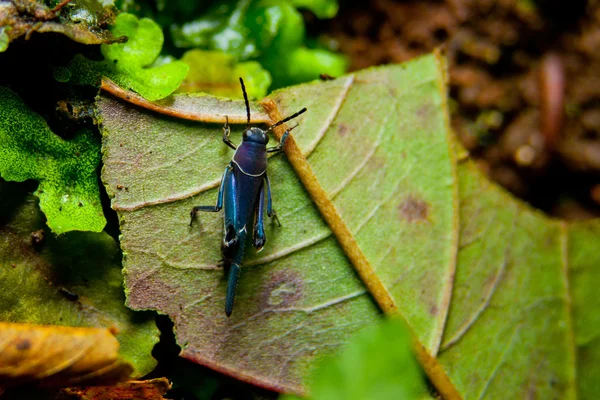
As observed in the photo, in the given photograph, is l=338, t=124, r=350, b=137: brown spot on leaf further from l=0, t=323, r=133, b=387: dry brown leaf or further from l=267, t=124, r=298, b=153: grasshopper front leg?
l=0, t=323, r=133, b=387: dry brown leaf

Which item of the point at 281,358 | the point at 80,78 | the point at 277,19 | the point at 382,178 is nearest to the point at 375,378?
the point at 281,358

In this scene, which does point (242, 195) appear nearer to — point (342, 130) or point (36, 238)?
point (342, 130)

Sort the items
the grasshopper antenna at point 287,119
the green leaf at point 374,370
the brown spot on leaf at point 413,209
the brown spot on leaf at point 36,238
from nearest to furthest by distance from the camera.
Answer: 1. the green leaf at point 374,370
2. the brown spot on leaf at point 36,238
3. the grasshopper antenna at point 287,119
4. the brown spot on leaf at point 413,209

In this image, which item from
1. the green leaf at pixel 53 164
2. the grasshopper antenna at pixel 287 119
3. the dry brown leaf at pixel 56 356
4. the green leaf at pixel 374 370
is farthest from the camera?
the grasshopper antenna at pixel 287 119

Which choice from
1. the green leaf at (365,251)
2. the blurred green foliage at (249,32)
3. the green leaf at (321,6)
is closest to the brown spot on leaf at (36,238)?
the green leaf at (365,251)

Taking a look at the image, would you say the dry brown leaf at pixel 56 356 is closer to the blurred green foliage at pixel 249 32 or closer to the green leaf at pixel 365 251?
the green leaf at pixel 365 251

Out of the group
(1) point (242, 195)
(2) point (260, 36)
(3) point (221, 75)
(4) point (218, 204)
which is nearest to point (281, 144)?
(1) point (242, 195)

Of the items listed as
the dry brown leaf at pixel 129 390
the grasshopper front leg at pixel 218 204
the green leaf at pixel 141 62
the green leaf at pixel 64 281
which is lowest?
the dry brown leaf at pixel 129 390

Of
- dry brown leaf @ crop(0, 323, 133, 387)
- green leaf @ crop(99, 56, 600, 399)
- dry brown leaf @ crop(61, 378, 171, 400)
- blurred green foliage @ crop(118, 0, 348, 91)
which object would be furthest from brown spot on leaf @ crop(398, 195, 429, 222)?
dry brown leaf @ crop(0, 323, 133, 387)
